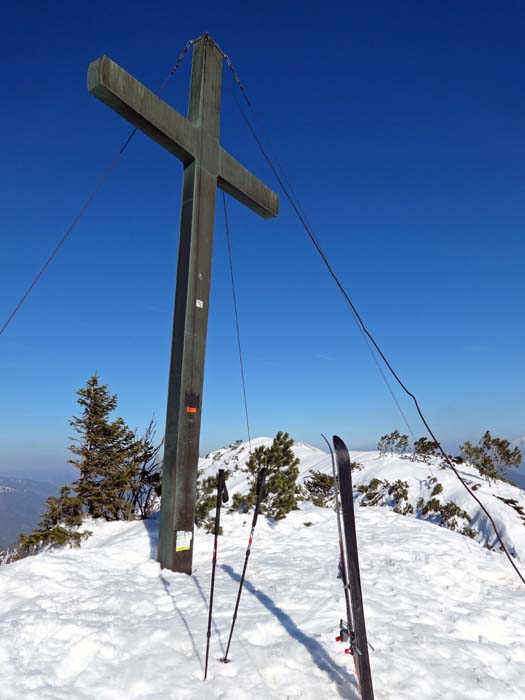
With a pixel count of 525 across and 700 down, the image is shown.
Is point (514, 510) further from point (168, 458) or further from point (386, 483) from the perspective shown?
point (168, 458)

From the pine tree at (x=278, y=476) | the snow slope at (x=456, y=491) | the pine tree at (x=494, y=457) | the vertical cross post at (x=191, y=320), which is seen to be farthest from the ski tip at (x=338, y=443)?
the pine tree at (x=494, y=457)

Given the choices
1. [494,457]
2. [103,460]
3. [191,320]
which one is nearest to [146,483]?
[103,460]

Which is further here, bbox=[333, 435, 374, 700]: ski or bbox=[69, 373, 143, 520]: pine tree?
bbox=[69, 373, 143, 520]: pine tree

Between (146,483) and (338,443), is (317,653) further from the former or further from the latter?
(146,483)

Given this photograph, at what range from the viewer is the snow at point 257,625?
124 inches

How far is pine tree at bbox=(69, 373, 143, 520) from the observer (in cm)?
865

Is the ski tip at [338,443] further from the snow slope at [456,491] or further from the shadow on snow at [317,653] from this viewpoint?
the snow slope at [456,491]

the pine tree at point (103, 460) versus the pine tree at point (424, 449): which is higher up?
the pine tree at point (424, 449)

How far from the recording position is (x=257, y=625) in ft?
13.4

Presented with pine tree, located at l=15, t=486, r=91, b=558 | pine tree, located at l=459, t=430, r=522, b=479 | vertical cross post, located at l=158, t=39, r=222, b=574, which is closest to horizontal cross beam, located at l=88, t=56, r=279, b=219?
vertical cross post, located at l=158, t=39, r=222, b=574

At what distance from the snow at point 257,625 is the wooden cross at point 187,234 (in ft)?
2.95

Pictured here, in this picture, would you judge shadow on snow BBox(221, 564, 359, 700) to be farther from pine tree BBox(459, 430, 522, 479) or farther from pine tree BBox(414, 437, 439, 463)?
pine tree BBox(414, 437, 439, 463)

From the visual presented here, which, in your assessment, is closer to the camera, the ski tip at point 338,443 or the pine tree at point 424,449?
the ski tip at point 338,443

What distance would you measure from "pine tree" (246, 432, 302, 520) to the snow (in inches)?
80.2
